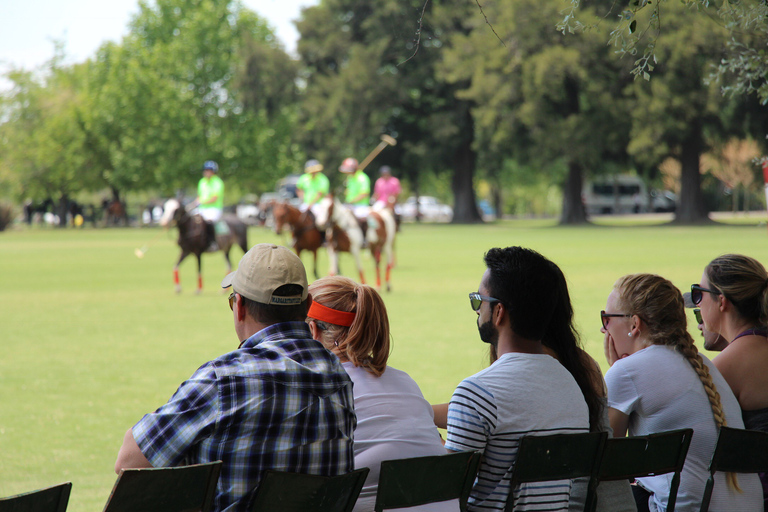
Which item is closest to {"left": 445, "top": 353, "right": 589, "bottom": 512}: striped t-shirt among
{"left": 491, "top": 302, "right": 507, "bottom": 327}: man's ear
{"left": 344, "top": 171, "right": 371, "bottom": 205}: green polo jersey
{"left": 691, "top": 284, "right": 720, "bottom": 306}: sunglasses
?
{"left": 491, "top": 302, "right": 507, "bottom": 327}: man's ear

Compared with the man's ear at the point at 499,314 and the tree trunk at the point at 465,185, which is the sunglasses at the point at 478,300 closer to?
the man's ear at the point at 499,314

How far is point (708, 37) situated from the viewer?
42781mm

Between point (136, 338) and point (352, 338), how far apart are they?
953cm

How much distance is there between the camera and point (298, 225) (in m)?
21.4

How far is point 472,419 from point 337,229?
17745 mm

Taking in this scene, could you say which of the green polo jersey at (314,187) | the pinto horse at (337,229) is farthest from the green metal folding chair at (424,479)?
the green polo jersey at (314,187)

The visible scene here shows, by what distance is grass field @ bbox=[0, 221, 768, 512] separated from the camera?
6.76m

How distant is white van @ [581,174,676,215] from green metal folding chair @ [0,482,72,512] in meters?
81.1

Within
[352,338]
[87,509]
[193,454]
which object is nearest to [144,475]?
[193,454]

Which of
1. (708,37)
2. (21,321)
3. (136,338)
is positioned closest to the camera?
(136,338)

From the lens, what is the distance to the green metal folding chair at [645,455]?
3.17 metres

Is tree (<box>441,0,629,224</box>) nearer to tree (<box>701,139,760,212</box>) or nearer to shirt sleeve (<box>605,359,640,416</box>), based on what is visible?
tree (<box>701,139,760,212</box>)

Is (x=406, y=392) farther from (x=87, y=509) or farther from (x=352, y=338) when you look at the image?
(x=87, y=509)

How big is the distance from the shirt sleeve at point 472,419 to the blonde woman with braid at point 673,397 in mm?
817
